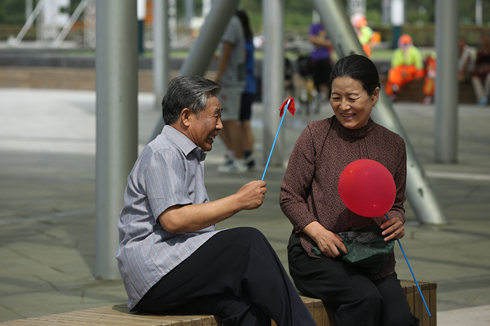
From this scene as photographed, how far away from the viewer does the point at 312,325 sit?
3812 millimetres

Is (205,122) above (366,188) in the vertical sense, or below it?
above

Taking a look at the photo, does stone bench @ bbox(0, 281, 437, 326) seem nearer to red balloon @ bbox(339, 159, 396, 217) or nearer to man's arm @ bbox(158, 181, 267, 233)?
man's arm @ bbox(158, 181, 267, 233)

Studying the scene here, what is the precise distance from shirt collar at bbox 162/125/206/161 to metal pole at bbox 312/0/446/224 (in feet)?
13.7

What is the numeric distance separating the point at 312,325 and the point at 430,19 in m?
76.3

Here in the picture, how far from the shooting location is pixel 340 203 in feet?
13.9

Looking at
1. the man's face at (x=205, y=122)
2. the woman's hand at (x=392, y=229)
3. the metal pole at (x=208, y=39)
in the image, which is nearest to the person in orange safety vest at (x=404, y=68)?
the metal pole at (x=208, y=39)

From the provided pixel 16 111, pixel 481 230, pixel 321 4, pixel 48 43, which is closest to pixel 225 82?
pixel 321 4

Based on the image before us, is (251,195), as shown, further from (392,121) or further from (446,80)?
(446,80)

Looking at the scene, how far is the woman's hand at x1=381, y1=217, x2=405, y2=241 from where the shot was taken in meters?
4.18

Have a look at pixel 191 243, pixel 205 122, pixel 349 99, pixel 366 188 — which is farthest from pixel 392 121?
pixel 191 243

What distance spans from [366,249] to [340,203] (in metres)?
0.22

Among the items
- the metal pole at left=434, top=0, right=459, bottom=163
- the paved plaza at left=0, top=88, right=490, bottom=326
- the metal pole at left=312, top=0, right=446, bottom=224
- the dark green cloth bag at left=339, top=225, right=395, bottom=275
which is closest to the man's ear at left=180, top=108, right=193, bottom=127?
the dark green cloth bag at left=339, top=225, right=395, bottom=275

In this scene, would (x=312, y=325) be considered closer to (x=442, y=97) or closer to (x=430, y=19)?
(x=442, y=97)

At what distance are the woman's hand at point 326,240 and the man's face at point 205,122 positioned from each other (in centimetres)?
60
